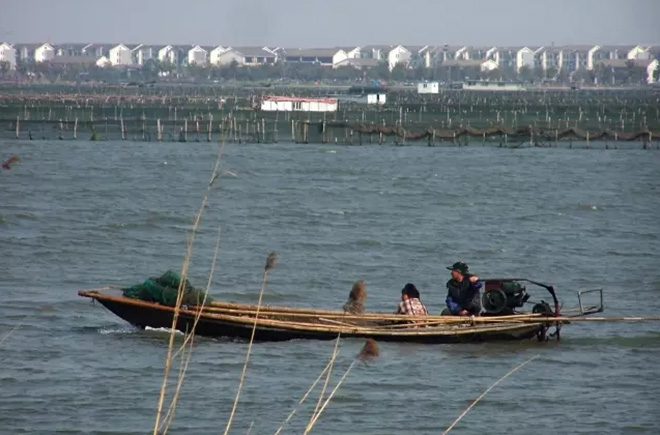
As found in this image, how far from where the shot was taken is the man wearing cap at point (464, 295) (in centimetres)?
1562

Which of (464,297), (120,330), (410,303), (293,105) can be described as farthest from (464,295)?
(293,105)

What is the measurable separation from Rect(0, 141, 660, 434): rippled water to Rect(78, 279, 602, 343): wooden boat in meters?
0.21

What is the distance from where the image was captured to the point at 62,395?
44.1 feet

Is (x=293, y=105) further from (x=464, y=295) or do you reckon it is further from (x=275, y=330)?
(x=275, y=330)

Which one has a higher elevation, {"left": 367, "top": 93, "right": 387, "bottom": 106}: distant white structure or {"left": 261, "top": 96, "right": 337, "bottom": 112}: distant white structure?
{"left": 261, "top": 96, "right": 337, "bottom": 112}: distant white structure

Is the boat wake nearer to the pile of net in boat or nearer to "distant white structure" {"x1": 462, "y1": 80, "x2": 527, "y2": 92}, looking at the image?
the pile of net in boat

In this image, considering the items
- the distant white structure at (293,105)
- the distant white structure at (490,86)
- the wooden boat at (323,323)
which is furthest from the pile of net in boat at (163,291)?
the distant white structure at (490,86)

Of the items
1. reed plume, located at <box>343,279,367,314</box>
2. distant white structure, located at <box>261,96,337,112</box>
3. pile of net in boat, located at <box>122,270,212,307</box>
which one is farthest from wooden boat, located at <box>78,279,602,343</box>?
distant white structure, located at <box>261,96,337,112</box>

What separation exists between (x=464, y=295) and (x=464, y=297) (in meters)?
0.03

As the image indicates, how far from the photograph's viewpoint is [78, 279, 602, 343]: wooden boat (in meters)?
15.4

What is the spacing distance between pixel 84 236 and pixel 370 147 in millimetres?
36612

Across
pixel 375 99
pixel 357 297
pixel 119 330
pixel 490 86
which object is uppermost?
pixel 357 297

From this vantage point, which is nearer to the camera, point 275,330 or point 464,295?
point 275,330

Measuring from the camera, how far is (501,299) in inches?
630
